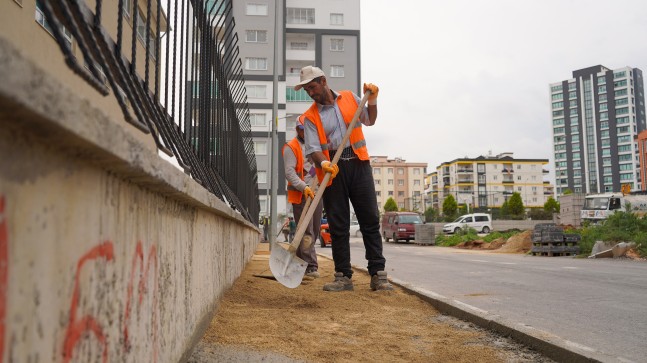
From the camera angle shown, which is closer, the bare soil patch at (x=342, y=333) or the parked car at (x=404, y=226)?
the bare soil patch at (x=342, y=333)

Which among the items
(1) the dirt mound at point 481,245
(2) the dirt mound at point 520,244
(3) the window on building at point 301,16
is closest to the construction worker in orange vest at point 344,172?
(2) the dirt mound at point 520,244

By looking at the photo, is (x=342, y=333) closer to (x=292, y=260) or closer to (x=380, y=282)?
(x=292, y=260)

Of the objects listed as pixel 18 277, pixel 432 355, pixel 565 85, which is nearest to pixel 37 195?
pixel 18 277

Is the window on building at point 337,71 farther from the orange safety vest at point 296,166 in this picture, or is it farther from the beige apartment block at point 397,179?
the beige apartment block at point 397,179

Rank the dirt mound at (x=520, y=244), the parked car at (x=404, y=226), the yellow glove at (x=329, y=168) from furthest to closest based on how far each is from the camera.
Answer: the parked car at (x=404, y=226)
the dirt mound at (x=520, y=244)
the yellow glove at (x=329, y=168)

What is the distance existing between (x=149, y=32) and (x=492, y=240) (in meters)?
25.2

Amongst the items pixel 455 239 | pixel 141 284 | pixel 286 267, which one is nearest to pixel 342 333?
pixel 286 267

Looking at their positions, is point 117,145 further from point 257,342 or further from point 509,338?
point 509,338

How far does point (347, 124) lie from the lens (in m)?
5.44

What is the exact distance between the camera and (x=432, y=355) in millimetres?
2869

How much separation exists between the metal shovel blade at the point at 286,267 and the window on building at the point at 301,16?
50.2m

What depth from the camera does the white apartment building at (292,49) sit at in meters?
49.2

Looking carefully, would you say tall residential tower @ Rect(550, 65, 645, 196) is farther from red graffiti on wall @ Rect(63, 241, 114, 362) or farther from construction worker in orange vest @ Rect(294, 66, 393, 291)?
red graffiti on wall @ Rect(63, 241, 114, 362)

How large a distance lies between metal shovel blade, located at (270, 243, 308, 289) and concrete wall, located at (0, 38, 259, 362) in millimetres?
2553
